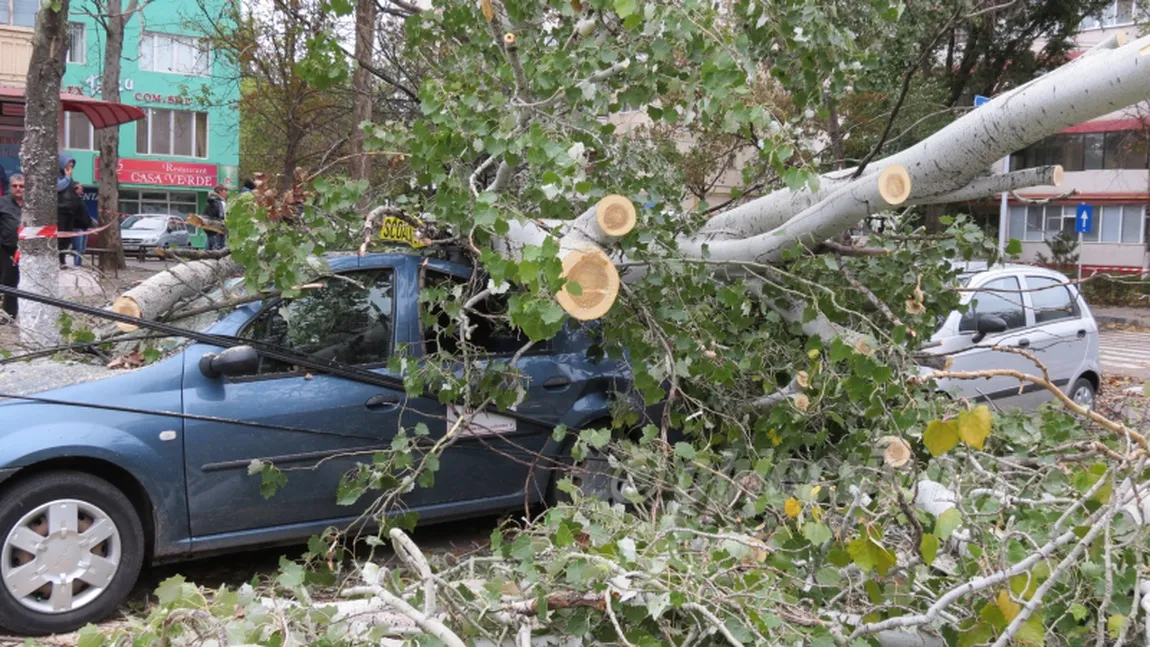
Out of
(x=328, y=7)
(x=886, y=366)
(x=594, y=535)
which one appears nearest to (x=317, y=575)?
(x=594, y=535)

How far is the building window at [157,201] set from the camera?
41.9m

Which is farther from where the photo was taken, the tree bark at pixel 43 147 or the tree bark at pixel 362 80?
the tree bark at pixel 362 80

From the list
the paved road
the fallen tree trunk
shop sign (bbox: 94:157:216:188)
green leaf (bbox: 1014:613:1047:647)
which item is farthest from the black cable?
shop sign (bbox: 94:157:216:188)

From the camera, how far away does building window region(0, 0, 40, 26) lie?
32.5 meters

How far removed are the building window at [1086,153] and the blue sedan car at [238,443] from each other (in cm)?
3397

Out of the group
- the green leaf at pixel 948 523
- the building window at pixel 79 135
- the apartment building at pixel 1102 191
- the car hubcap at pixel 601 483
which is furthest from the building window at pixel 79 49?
the green leaf at pixel 948 523

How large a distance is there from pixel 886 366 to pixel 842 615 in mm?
1445

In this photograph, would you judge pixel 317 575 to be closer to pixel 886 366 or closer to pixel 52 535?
pixel 52 535

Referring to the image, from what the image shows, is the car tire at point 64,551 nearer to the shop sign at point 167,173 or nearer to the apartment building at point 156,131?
the apartment building at point 156,131

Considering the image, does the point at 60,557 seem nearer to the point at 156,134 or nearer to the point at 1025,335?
the point at 1025,335

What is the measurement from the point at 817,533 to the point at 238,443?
283cm

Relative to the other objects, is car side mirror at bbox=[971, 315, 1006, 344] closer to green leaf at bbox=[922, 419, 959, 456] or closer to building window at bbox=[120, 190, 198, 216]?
green leaf at bbox=[922, 419, 959, 456]

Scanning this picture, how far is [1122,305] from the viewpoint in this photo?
2594 cm

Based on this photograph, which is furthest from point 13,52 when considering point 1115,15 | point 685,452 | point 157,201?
point 1115,15
